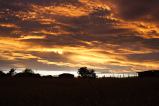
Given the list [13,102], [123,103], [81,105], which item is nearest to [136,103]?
[123,103]

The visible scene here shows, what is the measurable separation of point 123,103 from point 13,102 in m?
8.08

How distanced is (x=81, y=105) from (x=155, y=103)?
428cm

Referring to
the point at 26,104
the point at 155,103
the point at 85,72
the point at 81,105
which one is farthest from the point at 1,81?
the point at 85,72

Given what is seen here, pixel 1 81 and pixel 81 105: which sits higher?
pixel 1 81

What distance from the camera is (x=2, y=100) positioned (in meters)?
25.0

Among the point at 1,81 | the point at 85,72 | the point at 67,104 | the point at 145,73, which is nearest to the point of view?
the point at 67,104

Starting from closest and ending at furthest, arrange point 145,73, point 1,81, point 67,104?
point 67,104 < point 1,81 < point 145,73

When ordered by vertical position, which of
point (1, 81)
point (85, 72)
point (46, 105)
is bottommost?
point (46, 105)

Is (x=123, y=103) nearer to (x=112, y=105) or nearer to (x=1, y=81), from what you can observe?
(x=112, y=105)

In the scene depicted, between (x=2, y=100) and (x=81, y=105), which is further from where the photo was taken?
(x=2, y=100)

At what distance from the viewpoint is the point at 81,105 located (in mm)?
20203

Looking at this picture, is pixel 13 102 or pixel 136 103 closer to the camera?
pixel 136 103

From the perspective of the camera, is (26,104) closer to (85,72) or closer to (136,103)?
(136,103)

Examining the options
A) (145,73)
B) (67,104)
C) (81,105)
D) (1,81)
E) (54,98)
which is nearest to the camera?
(81,105)
